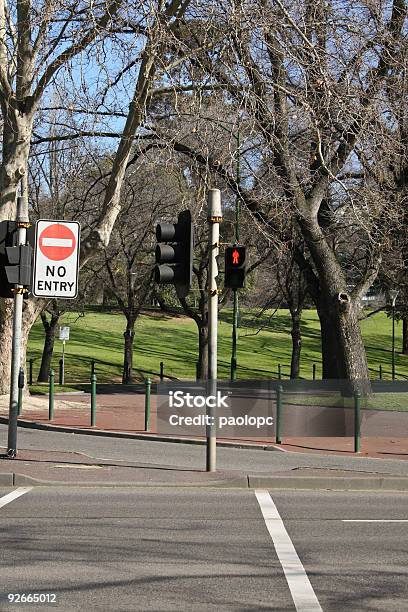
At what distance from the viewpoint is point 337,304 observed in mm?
25969

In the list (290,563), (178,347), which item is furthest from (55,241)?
(178,347)

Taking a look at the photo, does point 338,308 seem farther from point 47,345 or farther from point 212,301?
point 47,345

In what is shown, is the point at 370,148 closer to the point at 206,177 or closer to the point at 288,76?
the point at 288,76

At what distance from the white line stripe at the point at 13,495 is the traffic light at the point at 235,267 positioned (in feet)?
14.4

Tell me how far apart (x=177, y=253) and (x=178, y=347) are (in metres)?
52.8

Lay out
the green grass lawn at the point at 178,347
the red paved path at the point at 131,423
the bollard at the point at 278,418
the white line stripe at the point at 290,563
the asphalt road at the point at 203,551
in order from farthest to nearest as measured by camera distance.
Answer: the green grass lawn at the point at 178,347
the bollard at the point at 278,418
the red paved path at the point at 131,423
the asphalt road at the point at 203,551
the white line stripe at the point at 290,563

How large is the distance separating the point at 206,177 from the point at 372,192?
13.2 ft

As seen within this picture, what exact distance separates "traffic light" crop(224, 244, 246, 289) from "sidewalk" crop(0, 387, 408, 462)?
203 inches

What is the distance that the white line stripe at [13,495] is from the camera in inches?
451

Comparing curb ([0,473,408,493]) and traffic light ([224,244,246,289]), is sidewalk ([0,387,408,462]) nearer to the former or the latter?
curb ([0,473,408,493])

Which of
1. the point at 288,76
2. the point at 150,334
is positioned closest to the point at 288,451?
the point at 288,76

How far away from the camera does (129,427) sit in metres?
22.8

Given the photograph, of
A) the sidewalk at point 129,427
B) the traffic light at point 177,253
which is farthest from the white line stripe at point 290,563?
the sidewalk at point 129,427

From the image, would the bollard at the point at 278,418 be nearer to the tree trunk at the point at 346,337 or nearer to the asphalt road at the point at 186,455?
the asphalt road at the point at 186,455
